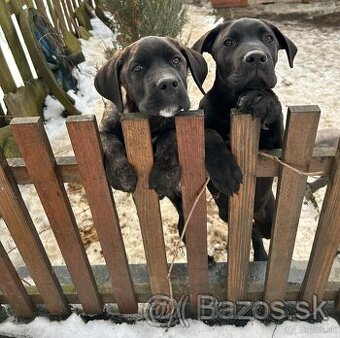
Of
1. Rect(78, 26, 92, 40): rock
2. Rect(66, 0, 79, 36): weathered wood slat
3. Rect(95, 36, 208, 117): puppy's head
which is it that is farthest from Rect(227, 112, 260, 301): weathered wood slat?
Rect(78, 26, 92, 40): rock

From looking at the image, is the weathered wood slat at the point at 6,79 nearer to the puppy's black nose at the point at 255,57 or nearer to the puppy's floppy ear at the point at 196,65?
the puppy's floppy ear at the point at 196,65

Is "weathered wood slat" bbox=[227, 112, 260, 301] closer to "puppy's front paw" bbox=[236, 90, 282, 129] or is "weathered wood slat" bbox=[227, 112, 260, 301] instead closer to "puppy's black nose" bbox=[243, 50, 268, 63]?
"puppy's front paw" bbox=[236, 90, 282, 129]

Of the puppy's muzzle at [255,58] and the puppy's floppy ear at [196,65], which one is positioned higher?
the puppy's muzzle at [255,58]

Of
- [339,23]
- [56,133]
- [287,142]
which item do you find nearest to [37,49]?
[56,133]

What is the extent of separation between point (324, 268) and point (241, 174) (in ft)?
2.72

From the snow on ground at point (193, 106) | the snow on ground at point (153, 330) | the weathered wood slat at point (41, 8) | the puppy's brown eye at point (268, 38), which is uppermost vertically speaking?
the puppy's brown eye at point (268, 38)

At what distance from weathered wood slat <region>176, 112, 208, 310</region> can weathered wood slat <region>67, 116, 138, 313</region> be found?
1.15 feet

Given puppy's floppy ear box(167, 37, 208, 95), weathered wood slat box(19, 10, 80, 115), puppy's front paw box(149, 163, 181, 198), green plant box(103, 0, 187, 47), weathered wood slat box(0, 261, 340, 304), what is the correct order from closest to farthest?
1. puppy's front paw box(149, 163, 181, 198)
2. puppy's floppy ear box(167, 37, 208, 95)
3. weathered wood slat box(0, 261, 340, 304)
4. weathered wood slat box(19, 10, 80, 115)
5. green plant box(103, 0, 187, 47)

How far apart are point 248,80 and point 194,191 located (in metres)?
0.66


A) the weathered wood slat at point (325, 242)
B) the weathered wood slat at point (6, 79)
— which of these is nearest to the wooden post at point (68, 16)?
the weathered wood slat at point (6, 79)

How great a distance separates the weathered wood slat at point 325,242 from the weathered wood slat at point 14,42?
3.94m

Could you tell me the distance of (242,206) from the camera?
1.77m

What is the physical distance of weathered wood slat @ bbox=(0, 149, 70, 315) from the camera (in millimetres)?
1751

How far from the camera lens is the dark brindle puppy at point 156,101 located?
1636 mm
